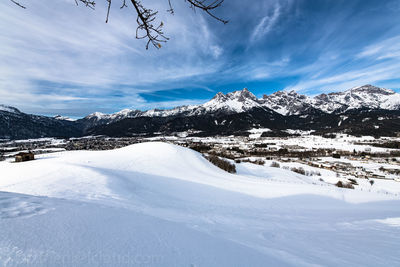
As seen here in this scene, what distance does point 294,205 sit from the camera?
24.8 ft

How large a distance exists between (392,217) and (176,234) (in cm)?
784

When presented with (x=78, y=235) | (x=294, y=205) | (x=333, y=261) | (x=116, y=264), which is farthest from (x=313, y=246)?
(x=294, y=205)

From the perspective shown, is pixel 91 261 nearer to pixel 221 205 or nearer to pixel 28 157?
pixel 221 205

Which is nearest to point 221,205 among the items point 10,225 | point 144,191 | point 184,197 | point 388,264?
point 184,197

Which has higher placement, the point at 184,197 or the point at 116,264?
the point at 116,264

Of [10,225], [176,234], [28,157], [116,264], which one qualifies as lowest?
[28,157]

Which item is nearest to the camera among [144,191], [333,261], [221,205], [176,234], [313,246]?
[333,261]

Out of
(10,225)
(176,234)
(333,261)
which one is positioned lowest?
(333,261)

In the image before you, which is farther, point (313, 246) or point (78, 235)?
point (313, 246)

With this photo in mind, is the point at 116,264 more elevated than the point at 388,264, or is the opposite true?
the point at 116,264

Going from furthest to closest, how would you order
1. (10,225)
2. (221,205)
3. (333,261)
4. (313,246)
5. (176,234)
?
(221,205) → (313,246) → (176,234) → (333,261) → (10,225)

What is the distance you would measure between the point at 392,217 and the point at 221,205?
→ 233 inches

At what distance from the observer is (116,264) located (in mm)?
1801

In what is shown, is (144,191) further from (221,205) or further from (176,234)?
(176,234)
